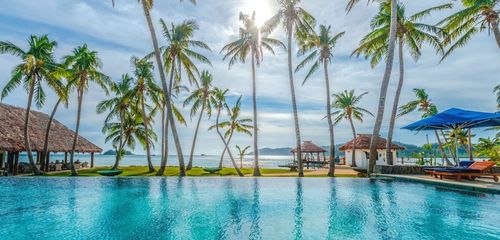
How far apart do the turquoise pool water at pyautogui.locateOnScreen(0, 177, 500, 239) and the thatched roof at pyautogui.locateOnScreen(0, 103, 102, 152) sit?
8.39m

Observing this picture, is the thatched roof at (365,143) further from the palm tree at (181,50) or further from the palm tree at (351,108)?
the palm tree at (181,50)

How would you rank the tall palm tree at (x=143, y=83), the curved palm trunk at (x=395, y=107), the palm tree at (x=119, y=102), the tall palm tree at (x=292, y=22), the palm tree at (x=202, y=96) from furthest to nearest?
the palm tree at (x=202, y=96)
the palm tree at (x=119, y=102)
the tall palm tree at (x=143, y=83)
the tall palm tree at (x=292, y=22)
the curved palm trunk at (x=395, y=107)

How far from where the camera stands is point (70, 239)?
5852mm

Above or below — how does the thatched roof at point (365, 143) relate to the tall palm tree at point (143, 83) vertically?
below

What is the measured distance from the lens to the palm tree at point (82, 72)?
63.4 ft

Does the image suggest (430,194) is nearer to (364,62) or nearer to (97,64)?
(364,62)

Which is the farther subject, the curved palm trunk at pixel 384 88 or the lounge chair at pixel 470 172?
A: the curved palm trunk at pixel 384 88

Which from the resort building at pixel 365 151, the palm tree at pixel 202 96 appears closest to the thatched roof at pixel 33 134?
the palm tree at pixel 202 96

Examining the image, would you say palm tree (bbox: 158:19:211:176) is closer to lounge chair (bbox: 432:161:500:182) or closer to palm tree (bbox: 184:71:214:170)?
palm tree (bbox: 184:71:214:170)

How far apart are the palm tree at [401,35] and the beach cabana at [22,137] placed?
24246mm

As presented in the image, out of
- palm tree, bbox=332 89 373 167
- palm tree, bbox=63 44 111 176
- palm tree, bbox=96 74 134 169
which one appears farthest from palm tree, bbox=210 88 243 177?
palm tree, bbox=332 89 373 167

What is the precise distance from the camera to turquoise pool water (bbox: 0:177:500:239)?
6188 millimetres

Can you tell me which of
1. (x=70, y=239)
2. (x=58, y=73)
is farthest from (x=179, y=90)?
(x=70, y=239)

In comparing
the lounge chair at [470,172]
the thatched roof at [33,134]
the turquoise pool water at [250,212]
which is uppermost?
the thatched roof at [33,134]
